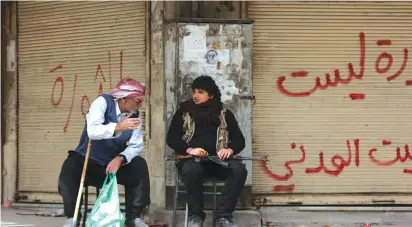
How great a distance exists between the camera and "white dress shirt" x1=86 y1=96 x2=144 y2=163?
4.86 meters

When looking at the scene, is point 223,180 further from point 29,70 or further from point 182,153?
point 29,70

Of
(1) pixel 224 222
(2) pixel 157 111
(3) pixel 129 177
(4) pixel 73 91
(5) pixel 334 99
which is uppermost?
(4) pixel 73 91

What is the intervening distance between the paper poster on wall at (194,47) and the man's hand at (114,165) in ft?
4.79

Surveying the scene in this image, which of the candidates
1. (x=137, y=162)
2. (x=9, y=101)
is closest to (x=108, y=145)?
(x=137, y=162)

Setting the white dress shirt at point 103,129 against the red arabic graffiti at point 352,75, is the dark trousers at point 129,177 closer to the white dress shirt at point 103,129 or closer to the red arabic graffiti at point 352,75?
the white dress shirt at point 103,129

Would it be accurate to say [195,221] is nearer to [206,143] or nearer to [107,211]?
[206,143]

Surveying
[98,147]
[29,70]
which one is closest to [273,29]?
[98,147]

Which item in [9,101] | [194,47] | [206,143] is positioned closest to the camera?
[206,143]

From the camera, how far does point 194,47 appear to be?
599 centimetres

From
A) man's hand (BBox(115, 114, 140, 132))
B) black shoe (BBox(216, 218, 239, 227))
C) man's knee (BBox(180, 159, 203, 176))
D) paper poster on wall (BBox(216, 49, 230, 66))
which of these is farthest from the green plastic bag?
paper poster on wall (BBox(216, 49, 230, 66))

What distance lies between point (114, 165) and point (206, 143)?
98 cm

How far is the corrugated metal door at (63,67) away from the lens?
693cm

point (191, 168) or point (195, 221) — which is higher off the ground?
point (191, 168)

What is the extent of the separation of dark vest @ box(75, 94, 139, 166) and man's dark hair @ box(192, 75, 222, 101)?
0.76 meters
